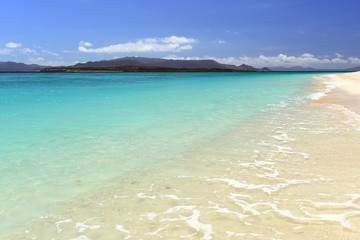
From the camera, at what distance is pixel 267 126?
11.2m

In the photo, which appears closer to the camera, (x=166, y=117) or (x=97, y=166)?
(x=97, y=166)

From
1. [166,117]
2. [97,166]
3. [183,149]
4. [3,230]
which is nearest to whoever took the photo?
[3,230]

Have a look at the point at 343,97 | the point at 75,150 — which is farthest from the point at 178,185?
the point at 343,97

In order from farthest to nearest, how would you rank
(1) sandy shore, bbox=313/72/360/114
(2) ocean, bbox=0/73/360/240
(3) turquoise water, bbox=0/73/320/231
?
1. (1) sandy shore, bbox=313/72/360/114
2. (3) turquoise water, bbox=0/73/320/231
3. (2) ocean, bbox=0/73/360/240

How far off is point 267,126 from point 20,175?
8139 mm

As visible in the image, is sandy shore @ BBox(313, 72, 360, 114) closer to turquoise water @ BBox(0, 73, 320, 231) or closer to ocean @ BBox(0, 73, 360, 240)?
turquoise water @ BBox(0, 73, 320, 231)

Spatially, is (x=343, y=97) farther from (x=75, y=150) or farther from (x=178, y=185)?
(x=178, y=185)

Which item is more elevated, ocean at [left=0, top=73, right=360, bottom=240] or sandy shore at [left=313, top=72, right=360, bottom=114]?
sandy shore at [left=313, top=72, right=360, bottom=114]

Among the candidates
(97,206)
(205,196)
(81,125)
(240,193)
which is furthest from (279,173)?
(81,125)

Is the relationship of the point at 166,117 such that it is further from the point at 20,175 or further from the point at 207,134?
the point at 20,175

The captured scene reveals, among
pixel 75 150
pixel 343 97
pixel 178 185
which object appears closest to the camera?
pixel 178 185

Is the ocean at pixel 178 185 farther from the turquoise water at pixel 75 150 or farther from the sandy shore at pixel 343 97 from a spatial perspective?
the sandy shore at pixel 343 97

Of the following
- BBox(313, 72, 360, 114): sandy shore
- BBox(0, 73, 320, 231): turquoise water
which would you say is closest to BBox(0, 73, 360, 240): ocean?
BBox(0, 73, 320, 231): turquoise water

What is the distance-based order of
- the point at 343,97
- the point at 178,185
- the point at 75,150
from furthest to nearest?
the point at 343,97, the point at 75,150, the point at 178,185
